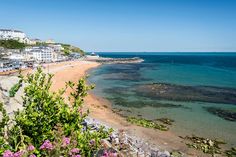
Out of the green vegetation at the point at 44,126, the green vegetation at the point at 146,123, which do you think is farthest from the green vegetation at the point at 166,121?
the green vegetation at the point at 44,126

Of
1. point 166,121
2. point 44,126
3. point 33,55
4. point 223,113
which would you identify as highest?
point 44,126

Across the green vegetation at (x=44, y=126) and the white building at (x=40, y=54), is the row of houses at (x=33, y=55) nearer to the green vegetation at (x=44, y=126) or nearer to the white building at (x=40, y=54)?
the white building at (x=40, y=54)

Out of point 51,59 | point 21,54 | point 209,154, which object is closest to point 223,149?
point 209,154

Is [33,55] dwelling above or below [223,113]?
above

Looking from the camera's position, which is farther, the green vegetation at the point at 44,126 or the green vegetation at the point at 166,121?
the green vegetation at the point at 166,121

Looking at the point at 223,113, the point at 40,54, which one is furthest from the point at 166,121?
the point at 40,54

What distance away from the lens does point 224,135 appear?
27562 millimetres

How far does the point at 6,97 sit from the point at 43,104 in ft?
15.4

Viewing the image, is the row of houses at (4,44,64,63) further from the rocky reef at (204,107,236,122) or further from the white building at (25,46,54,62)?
the rocky reef at (204,107,236,122)

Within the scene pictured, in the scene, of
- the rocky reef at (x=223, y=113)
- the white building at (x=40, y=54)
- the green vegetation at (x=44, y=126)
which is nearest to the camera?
the green vegetation at (x=44, y=126)

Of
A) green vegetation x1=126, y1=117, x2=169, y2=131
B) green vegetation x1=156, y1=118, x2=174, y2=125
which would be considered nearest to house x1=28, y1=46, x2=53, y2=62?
green vegetation x1=126, y1=117, x2=169, y2=131

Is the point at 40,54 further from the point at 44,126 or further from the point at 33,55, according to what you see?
the point at 44,126

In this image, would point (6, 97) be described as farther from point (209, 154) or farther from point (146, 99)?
point (146, 99)

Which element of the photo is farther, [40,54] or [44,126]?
[40,54]
